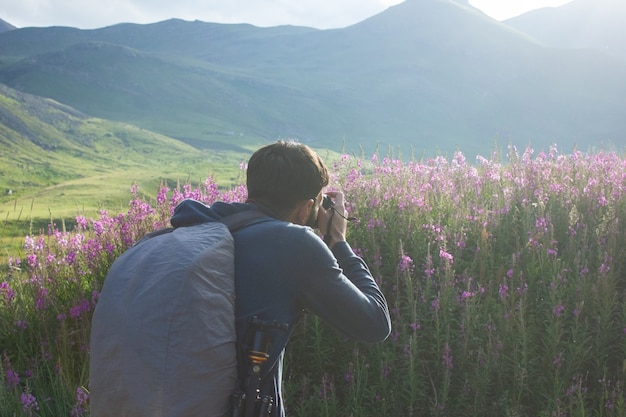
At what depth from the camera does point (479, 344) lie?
5.07 m

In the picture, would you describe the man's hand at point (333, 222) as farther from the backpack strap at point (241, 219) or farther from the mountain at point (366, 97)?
the mountain at point (366, 97)

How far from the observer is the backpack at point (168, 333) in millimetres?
2469

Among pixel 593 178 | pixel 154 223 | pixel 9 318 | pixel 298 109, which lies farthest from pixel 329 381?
pixel 298 109

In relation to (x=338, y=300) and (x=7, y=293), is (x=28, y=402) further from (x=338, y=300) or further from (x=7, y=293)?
Result: (x=338, y=300)

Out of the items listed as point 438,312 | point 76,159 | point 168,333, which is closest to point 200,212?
point 168,333

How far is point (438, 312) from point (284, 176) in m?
2.76

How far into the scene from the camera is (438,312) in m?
5.25

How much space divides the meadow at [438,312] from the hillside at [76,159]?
17.1 metres

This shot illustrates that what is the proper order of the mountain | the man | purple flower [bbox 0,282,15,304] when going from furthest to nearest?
the mountain, purple flower [bbox 0,282,15,304], the man

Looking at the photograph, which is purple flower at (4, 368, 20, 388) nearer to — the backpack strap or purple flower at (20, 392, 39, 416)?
purple flower at (20, 392, 39, 416)

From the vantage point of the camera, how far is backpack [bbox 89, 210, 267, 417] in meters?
2.47

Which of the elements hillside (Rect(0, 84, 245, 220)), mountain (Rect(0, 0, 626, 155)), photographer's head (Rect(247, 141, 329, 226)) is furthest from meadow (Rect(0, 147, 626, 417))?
mountain (Rect(0, 0, 626, 155))

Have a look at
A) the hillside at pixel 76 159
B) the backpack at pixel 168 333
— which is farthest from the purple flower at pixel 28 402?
the hillside at pixel 76 159

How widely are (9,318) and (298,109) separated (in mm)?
146469
